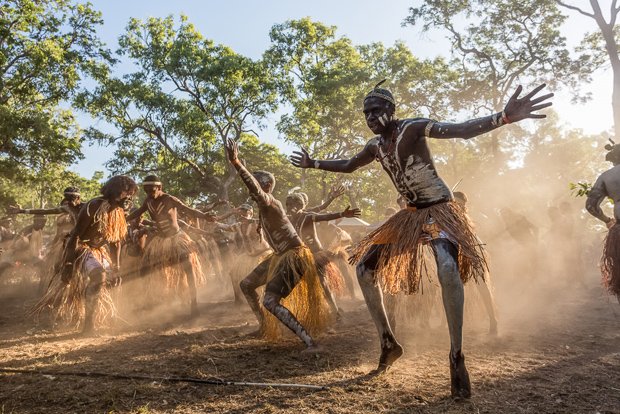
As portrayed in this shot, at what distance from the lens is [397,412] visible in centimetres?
229

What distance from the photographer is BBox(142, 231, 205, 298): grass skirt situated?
620 centimetres

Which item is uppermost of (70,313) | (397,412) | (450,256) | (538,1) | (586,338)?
(538,1)

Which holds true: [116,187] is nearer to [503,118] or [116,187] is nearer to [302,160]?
[302,160]

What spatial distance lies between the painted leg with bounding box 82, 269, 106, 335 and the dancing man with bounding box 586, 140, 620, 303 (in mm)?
5526

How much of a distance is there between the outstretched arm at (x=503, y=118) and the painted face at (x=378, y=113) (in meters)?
0.44

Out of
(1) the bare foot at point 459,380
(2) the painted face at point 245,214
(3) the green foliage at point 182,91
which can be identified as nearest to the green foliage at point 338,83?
(3) the green foliage at point 182,91

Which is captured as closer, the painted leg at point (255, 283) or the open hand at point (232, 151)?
the open hand at point (232, 151)

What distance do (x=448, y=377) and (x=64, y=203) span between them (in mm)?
7635

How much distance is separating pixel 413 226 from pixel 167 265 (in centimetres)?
432

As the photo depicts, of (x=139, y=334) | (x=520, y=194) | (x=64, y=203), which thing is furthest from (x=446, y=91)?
(x=139, y=334)

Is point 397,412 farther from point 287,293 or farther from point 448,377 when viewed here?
point 287,293

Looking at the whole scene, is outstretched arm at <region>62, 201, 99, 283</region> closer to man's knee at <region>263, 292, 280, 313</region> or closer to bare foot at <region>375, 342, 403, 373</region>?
man's knee at <region>263, 292, 280, 313</region>

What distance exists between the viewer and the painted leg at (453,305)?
2510 millimetres

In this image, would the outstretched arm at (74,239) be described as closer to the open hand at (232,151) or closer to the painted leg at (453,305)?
the open hand at (232,151)
